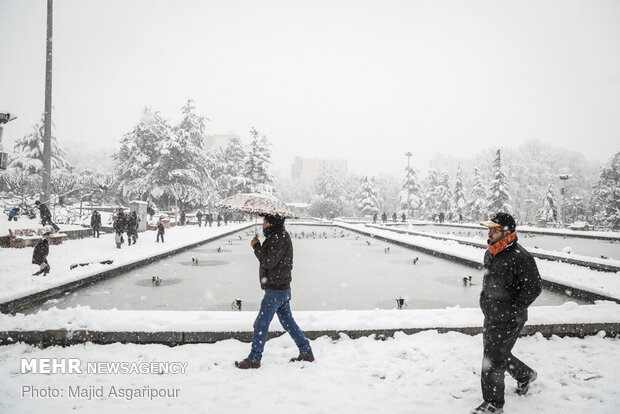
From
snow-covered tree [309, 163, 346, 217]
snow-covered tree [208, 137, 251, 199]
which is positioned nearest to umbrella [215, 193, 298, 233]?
snow-covered tree [208, 137, 251, 199]

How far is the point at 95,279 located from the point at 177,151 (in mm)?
28708

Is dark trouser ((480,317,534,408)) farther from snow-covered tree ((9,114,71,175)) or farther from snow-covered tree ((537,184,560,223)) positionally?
snow-covered tree ((537,184,560,223))

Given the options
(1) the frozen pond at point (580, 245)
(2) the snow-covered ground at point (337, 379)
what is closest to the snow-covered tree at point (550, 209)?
(1) the frozen pond at point (580, 245)

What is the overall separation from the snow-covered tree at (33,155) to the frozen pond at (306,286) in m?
39.1

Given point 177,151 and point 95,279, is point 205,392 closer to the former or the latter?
point 95,279

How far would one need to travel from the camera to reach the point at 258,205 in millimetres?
4172

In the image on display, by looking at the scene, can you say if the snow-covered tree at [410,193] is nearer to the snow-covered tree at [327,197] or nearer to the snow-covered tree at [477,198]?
the snow-covered tree at [477,198]

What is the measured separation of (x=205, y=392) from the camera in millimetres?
3691

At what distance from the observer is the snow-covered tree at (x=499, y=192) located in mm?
50031

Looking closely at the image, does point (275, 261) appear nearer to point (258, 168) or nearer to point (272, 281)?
point (272, 281)

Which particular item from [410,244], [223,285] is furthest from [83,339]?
[410,244]

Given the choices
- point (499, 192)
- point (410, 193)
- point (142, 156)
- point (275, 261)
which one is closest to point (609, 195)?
point (499, 192)

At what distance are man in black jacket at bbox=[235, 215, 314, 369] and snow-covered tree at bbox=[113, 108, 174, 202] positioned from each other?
35236mm

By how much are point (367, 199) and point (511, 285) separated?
229ft
